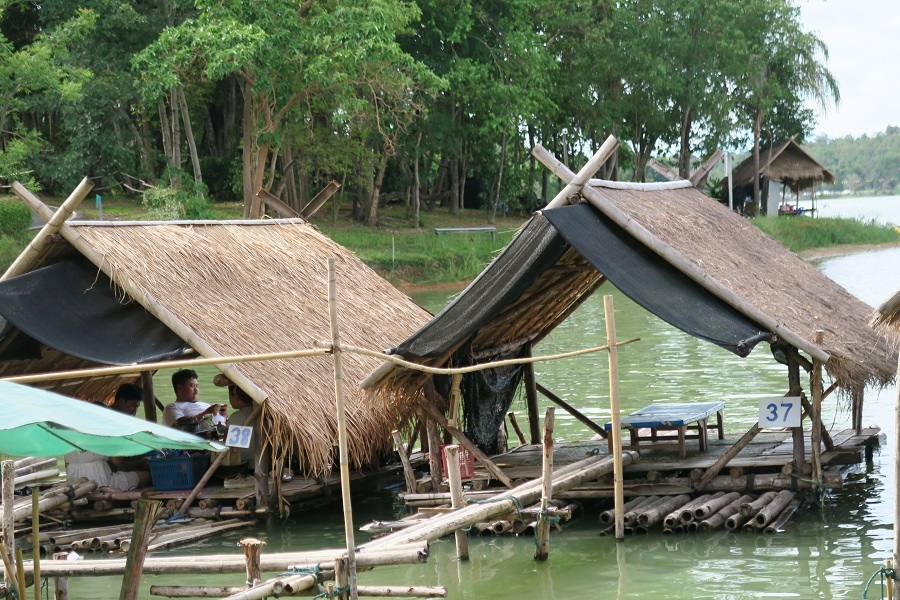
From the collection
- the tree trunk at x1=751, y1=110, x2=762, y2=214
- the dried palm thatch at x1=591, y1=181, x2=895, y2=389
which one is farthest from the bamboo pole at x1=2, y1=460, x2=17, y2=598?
the tree trunk at x1=751, y1=110, x2=762, y2=214

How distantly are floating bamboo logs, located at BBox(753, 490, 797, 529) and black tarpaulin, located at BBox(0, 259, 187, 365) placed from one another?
4954 millimetres

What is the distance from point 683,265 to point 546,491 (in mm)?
2289

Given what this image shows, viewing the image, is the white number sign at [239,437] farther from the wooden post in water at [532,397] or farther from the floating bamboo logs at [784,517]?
the floating bamboo logs at [784,517]

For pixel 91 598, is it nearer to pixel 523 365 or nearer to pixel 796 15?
pixel 523 365

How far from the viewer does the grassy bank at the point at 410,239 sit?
31047 mm

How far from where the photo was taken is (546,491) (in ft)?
28.3

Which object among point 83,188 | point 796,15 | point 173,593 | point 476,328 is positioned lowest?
point 173,593

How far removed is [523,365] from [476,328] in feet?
6.78

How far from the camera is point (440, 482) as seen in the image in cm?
1019

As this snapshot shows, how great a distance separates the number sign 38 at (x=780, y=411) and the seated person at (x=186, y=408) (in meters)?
5.08

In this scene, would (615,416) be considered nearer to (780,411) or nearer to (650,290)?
(650,290)

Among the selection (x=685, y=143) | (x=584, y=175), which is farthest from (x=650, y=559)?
(x=685, y=143)

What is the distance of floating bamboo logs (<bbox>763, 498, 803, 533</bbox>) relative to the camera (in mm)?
9237

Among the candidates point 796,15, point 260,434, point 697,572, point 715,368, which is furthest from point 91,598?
point 796,15
